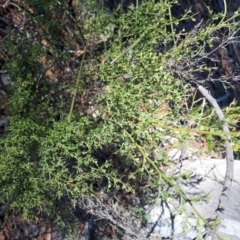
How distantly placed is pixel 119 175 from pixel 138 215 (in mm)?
168

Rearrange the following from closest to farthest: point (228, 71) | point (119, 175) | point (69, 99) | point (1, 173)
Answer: point (1, 173), point (69, 99), point (119, 175), point (228, 71)

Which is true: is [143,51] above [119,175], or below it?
above

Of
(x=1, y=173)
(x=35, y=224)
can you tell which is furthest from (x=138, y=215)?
(x=1, y=173)

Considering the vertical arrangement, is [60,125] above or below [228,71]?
above

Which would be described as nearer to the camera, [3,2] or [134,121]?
[134,121]

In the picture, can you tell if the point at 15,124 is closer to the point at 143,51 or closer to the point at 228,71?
the point at 143,51

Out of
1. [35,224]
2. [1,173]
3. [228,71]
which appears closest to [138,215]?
[35,224]

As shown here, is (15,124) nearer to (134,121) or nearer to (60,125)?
(60,125)

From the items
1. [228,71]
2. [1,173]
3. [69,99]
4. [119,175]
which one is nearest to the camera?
[1,173]

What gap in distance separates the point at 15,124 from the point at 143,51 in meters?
0.40

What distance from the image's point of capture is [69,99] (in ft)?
4.99

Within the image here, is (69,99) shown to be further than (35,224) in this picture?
No

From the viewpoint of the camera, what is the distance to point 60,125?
133 cm

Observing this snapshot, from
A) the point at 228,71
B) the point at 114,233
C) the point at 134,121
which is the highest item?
the point at 134,121
